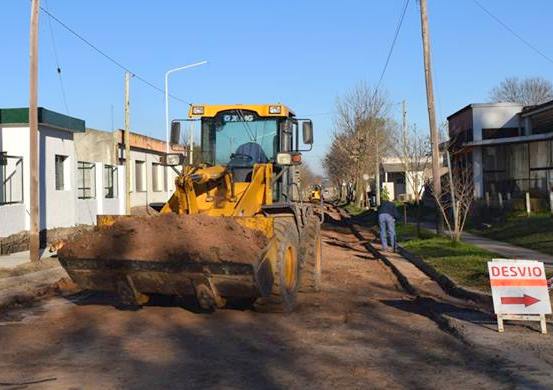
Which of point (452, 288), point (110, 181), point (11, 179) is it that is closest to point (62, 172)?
point (11, 179)

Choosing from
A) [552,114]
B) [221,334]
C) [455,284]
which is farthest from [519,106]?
[221,334]

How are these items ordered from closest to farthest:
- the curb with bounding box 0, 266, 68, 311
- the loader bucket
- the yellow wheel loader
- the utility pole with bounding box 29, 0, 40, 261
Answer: the loader bucket < the yellow wheel loader < the curb with bounding box 0, 266, 68, 311 < the utility pole with bounding box 29, 0, 40, 261

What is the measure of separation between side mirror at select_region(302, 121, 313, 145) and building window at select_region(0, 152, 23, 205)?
386 inches

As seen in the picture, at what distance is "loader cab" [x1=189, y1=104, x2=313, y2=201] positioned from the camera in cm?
1177

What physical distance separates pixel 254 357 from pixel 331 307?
3.35m

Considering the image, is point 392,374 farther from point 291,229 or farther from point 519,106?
point 519,106

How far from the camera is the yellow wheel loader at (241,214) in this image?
28.3ft

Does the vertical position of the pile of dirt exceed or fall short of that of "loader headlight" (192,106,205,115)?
it falls short

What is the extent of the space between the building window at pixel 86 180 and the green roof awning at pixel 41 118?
93.4 inches

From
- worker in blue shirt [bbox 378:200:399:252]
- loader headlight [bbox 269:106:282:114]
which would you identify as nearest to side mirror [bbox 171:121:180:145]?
loader headlight [bbox 269:106:282:114]

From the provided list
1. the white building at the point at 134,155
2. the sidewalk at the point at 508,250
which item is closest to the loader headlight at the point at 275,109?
the sidewalk at the point at 508,250

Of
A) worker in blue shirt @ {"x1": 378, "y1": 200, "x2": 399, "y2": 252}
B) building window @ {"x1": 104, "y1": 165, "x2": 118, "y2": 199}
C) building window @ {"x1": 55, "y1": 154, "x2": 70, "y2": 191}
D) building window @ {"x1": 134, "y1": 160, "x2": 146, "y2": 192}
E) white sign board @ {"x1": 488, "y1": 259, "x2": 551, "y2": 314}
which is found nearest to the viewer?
white sign board @ {"x1": 488, "y1": 259, "x2": 551, "y2": 314}

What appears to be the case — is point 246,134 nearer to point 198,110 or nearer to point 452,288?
point 198,110

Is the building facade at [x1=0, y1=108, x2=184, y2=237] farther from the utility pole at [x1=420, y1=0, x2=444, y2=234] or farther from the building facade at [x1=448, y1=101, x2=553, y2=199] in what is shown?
the building facade at [x1=448, y1=101, x2=553, y2=199]
